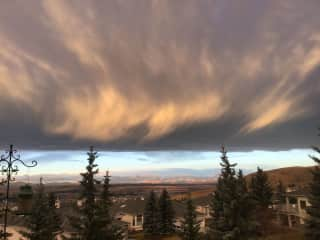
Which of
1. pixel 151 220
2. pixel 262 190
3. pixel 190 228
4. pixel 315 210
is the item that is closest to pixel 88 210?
pixel 315 210

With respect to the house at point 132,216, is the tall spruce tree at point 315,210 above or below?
above

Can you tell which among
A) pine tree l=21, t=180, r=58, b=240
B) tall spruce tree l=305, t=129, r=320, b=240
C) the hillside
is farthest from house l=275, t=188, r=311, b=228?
the hillside

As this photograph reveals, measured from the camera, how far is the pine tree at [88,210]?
19.7m

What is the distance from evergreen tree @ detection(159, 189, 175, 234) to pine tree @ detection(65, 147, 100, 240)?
4511 centimetres

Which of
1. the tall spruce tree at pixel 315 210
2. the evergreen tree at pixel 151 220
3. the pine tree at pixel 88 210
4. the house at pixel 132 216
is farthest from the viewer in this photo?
the house at pixel 132 216

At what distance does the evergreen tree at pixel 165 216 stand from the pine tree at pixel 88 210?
148 ft

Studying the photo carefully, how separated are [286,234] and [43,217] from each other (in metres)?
34.1

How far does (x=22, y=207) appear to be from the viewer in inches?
404

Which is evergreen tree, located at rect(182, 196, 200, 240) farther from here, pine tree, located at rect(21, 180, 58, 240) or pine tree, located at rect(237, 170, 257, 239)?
pine tree, located at rect(21, 180, 58, 240)

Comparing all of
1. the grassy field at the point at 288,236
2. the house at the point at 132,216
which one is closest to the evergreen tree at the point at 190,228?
the grassy field at the point at 288,236

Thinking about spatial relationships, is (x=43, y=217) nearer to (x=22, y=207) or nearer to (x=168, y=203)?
(x=22, y=207)

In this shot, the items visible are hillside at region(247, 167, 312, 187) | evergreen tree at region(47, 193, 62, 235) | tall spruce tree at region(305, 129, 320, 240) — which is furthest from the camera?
hillside at region(247, 167, 312, 187)

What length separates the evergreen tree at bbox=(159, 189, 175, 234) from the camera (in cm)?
6231

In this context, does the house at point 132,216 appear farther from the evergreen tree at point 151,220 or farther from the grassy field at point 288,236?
the grassy field at point 288,236
